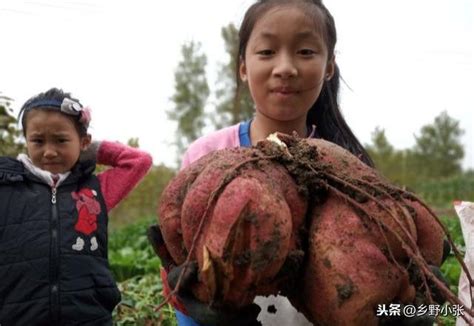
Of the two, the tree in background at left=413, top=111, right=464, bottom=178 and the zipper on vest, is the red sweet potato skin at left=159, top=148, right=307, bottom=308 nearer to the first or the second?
the zipper on vest

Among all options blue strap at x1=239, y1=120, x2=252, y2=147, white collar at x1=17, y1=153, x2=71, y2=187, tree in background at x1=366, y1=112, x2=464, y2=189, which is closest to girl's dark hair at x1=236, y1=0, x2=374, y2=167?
blue strap at x1=239, y1=120, x2=252, y2=147

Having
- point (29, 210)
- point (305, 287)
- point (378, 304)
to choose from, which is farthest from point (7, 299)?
point (378, 304)

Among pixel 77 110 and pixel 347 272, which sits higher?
pixel 77 110

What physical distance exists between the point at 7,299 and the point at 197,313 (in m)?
1.18

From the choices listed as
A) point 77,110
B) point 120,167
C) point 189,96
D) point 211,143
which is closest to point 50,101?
point 77,110

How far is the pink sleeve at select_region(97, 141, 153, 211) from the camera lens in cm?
240

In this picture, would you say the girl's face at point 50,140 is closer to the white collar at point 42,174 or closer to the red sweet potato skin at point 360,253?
the white collar at point 42,174

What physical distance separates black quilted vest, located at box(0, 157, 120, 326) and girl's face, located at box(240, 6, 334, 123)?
944 millimetres

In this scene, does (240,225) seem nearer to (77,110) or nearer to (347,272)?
(347,272)

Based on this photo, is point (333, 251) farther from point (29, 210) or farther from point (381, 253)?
point (29, 210)

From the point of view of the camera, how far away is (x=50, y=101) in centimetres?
219

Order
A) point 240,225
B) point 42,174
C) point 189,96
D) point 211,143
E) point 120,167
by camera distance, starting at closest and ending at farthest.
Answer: point 240,225, point 211,143, point 42,174, point 120,167, point 189,96

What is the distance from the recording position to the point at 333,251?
3.64 feet

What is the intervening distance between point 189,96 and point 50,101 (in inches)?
700
